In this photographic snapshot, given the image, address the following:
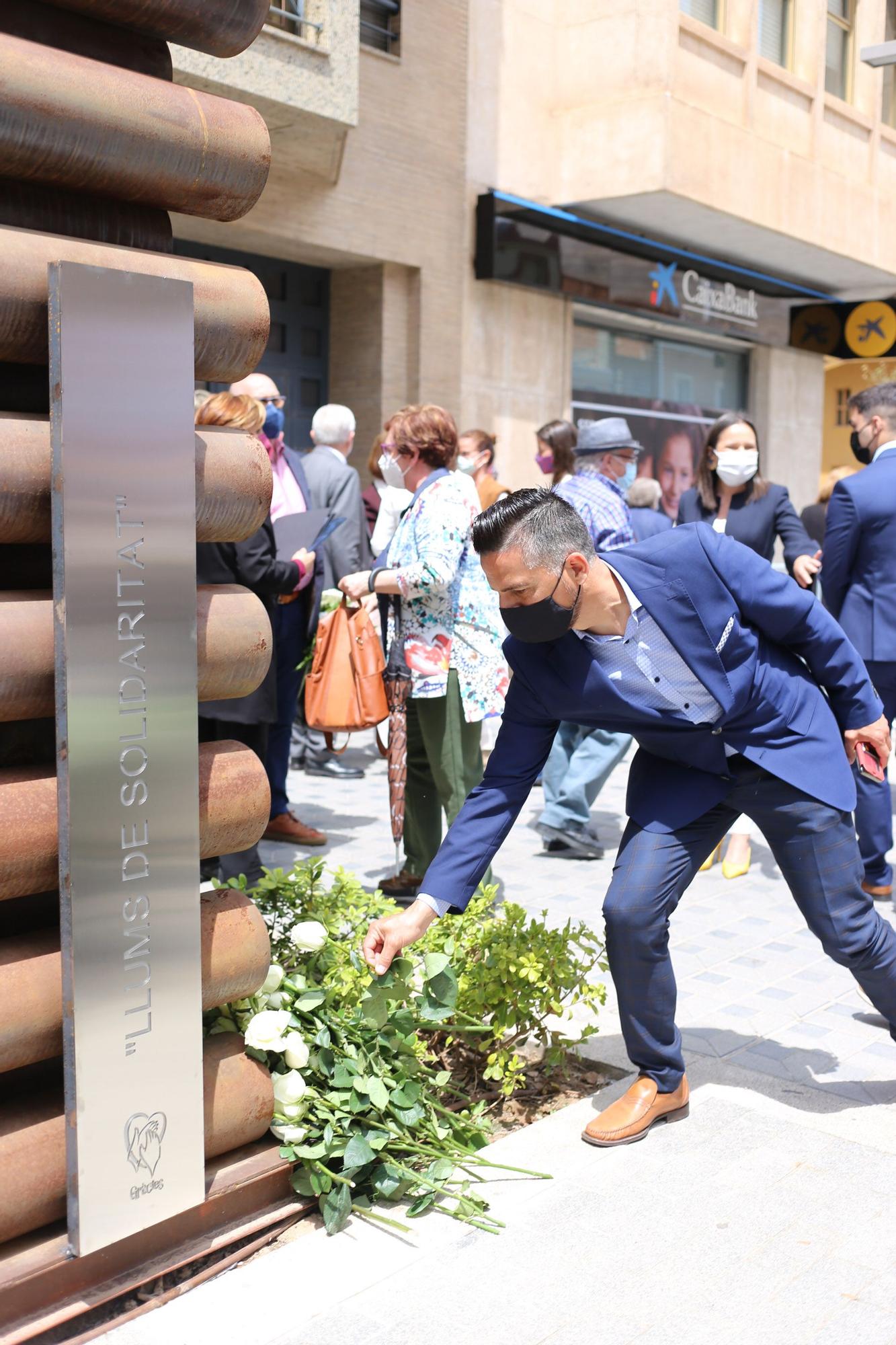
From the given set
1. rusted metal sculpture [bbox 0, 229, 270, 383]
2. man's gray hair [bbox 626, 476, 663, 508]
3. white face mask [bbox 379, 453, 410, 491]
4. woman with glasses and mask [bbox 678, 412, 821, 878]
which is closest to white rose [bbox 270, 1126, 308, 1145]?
rusted metal sculpture [bbox 0, 229, 270, 383]

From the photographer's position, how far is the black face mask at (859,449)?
20.5 ft

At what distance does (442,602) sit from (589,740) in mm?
1755

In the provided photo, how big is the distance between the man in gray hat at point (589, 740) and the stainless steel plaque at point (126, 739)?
A: 13.4 ft

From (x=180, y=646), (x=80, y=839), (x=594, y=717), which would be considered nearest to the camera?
(x=80, y=839)

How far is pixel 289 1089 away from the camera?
3.27 m

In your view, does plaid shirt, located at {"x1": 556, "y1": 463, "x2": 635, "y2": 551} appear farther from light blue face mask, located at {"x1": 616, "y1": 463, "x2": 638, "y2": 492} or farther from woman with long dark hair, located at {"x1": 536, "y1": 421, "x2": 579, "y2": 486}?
woman with long dark hair, located at {"x1": 536, "y1": 421, "x2": 579, "y2": 486}

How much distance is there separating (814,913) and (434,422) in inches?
106

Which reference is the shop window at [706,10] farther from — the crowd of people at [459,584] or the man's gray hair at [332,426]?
the crowd of people at [459,584]

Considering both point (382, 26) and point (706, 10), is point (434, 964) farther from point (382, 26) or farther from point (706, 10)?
point (706, 10)

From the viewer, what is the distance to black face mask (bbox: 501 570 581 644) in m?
3.35

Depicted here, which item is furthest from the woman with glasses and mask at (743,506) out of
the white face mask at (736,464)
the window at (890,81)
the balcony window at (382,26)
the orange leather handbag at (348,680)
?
the window at (890,81)

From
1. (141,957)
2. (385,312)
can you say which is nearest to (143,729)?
(141,957)

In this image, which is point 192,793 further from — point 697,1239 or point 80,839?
point 697,1239

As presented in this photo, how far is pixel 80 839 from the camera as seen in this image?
2678 millimetres
